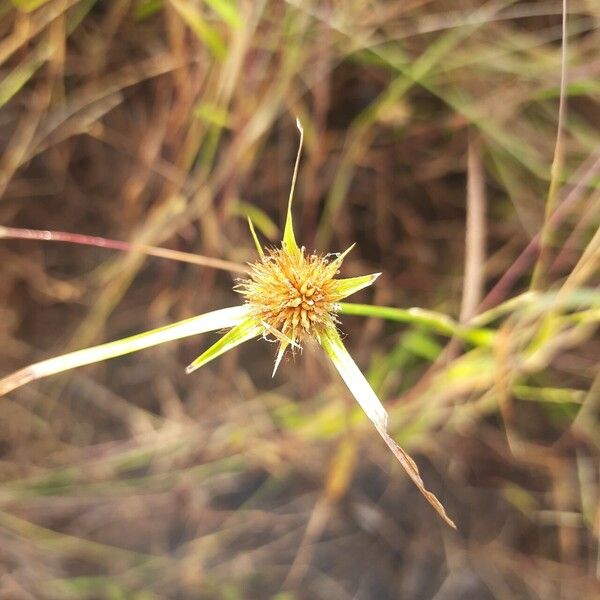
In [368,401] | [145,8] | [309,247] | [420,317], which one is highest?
[145,8]

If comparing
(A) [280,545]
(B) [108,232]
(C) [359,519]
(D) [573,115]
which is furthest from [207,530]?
(D) [573,115]

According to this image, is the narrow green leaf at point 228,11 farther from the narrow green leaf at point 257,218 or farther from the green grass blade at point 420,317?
the green grass blade at point 420,317

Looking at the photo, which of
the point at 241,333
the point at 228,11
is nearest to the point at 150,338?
the point at 241,333

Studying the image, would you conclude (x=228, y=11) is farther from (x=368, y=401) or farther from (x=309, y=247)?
(x=368, y=401)

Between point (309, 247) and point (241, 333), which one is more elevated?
point (309, 247)

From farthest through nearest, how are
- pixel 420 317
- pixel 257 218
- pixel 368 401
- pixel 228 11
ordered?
pixel 257 218, pixel 228 11, pixel 420 317, pixel 368 401

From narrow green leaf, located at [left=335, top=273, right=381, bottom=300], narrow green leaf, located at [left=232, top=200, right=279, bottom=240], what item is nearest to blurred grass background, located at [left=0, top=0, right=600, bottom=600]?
narrow green leaf, located at [left=232, top=200, right=279, bottom=240]

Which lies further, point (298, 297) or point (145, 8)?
point (145, 8)
